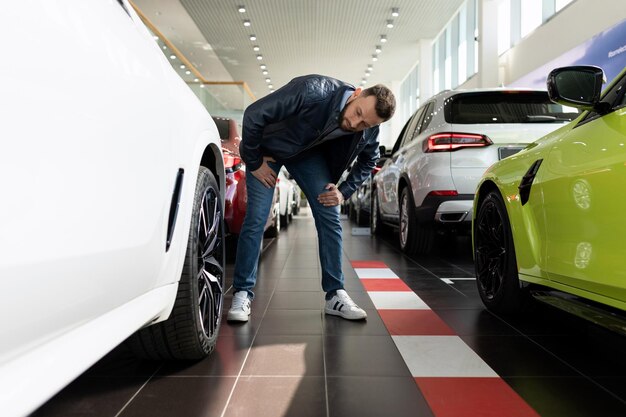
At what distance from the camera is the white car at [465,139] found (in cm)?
430

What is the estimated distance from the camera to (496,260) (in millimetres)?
2869

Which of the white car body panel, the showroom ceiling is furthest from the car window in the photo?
the showroom ceiling

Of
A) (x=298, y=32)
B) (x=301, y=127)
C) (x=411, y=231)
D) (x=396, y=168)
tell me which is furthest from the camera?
(x=298, y=32)

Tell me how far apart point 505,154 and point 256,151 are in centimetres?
231

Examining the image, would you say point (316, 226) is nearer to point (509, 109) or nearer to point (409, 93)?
point (509, 109)

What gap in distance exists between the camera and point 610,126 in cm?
176

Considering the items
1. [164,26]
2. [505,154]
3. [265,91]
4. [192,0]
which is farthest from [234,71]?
[505,154]

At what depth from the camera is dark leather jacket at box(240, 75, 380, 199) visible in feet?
8.79

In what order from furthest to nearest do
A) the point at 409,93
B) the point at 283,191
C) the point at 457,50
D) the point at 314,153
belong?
1. the point at 409,93
2. the point at 457,50
3. the point at 283,191
4. the point at 314,153

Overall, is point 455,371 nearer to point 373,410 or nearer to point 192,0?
point 373,410

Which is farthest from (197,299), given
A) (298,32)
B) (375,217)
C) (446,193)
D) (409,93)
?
(409,93)

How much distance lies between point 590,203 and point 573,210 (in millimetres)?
124

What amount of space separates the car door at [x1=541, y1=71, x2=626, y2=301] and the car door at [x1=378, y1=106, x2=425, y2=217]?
10.7 ft

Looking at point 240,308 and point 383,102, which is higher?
point 383,102
